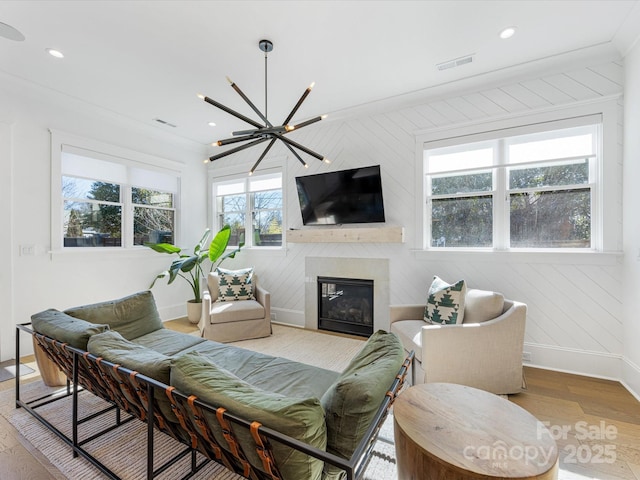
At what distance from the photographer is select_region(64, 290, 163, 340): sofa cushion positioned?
2424 millimetres

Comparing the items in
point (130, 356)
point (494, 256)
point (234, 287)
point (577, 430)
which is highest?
point (494, 256)

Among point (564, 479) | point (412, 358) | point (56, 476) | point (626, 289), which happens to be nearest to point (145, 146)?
point (56, 476)

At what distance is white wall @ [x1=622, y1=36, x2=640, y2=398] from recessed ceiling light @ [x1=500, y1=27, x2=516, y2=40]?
105 cm

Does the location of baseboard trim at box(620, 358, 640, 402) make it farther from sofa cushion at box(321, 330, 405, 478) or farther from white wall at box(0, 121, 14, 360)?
white wall at box(0, 121, 14, 360)

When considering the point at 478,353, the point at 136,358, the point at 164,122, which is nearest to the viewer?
the point at 136,358

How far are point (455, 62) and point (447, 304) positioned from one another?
240 cm

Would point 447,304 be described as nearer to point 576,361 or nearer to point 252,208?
point 576,361

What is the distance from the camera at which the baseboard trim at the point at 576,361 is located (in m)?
2.74

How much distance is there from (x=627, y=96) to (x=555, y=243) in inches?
56.9

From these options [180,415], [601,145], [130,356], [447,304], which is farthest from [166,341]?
[601,145]

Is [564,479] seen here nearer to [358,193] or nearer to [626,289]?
[626,289]

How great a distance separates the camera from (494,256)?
3238 millimetres

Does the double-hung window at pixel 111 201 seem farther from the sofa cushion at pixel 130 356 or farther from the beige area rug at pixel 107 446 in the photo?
the sofa cushion at pixel 130 356

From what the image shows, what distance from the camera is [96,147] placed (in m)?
4.00
